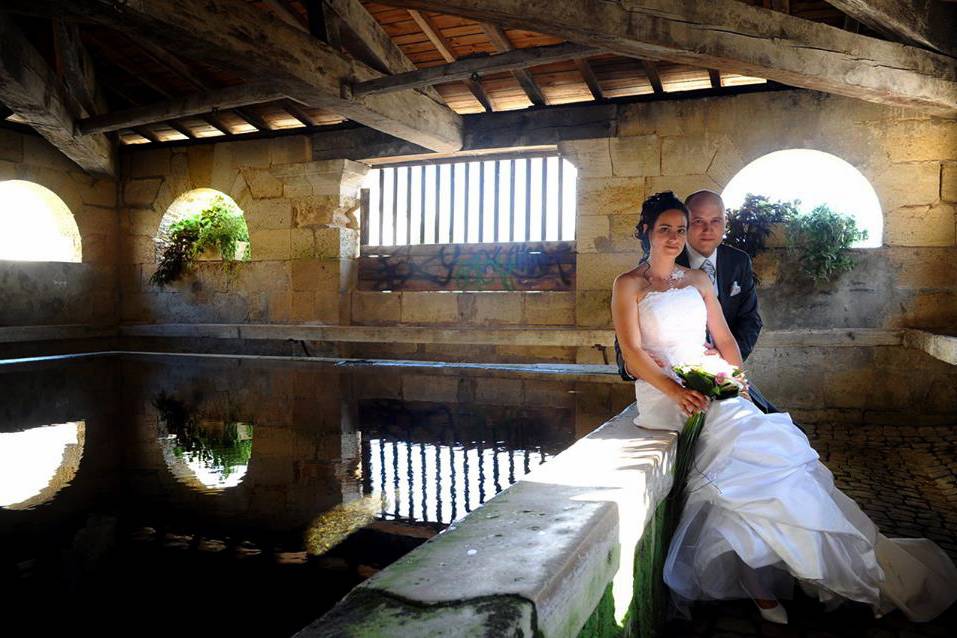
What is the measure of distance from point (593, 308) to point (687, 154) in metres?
1.86

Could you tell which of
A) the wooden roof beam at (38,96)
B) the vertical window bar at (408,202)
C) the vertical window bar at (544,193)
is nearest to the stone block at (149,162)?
the wooden roof beam at (38,96)

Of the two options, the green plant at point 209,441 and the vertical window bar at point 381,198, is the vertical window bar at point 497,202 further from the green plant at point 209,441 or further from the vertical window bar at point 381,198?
the green plant at point 209,441

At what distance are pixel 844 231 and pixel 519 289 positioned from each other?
354 cm

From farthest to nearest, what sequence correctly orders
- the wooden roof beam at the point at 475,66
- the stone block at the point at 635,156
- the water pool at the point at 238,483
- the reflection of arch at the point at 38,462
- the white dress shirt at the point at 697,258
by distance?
the stone block at the point at 635,156 → the wooden roof beam at the point at 475,66 → the white dress shirt at the point at 697,258 → the reflection of arch at the point at 38,462 → the water pool at the point at 238,483

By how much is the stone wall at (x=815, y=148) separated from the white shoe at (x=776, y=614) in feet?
15.8

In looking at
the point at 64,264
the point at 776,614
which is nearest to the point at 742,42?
the point at 776,614

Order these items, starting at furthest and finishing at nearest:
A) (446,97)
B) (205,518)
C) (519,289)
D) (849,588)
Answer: (519,289) → (446,97) → (205,518) → (849,588)

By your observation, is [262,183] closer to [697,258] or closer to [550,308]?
[550,308]

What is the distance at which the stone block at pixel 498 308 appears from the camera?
773 centimetres

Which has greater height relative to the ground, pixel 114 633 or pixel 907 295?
pixel 907 295

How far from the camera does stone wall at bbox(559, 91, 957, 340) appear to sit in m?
6.07

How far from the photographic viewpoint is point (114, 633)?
1.70 metres

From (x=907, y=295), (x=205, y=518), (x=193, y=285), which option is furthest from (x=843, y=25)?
(x=193, y=285)

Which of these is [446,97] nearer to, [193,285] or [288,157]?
[288,157]
